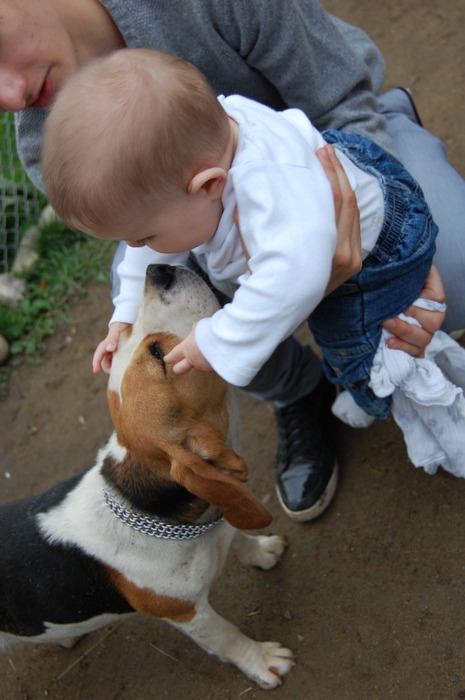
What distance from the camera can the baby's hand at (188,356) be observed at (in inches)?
86.9

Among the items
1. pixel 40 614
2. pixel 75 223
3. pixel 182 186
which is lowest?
pixel 40 614

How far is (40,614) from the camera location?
2939 mm

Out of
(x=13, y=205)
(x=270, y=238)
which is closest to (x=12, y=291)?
(x=13, y=205)

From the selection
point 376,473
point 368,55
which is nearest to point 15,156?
point 368,55

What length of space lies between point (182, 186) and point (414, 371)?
1.13 meters

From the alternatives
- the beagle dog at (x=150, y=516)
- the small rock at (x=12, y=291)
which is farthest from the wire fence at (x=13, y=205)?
the beagle dog at (x=150, y=516)

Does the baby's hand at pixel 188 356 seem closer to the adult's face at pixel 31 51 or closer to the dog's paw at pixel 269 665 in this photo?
the adult's face at pixel 31 51

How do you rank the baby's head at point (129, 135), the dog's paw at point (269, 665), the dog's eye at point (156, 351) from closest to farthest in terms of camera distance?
the baby's head at point (129, 135) → the dog's eye at point (156, 351) → the dog's paw at point (269, 665)

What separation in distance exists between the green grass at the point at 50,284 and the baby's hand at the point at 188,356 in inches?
124

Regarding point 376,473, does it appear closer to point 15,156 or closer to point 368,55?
point 368,55

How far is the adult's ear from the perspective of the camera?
200 centimetres

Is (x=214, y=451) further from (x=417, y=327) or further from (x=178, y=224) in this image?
(x=417, y=327)

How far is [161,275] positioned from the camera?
2.54 meters

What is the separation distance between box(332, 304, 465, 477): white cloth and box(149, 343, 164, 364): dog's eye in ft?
2.61
